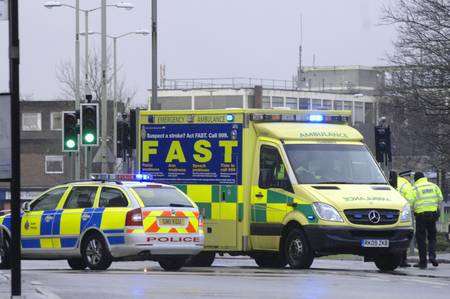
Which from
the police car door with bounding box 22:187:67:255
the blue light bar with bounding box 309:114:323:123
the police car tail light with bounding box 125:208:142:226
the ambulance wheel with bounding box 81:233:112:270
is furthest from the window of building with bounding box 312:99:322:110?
the police car tail light with bounding box 125:208:142:226

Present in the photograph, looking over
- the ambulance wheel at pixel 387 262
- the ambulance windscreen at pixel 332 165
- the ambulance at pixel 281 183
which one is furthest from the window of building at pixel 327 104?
the ambulance wheel at pixel 387 262

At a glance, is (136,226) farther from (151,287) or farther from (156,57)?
(156,57)

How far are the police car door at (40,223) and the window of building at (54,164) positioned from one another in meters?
60.8

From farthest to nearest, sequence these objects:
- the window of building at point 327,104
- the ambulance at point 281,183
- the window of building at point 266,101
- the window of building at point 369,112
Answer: the window of building at point 327,104
the window of building at point 369,112
the window of building at point 266,101
the ambulance at point 281,183

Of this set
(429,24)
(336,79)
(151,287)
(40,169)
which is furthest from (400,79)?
(336,79)

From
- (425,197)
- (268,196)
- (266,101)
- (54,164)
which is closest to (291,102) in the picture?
(266,101)

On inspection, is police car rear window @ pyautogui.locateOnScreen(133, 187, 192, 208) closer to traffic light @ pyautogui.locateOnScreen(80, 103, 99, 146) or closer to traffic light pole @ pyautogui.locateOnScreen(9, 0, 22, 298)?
traffic light pole @ pyautogui.locateOnScreen(9, 0, 22, 298)

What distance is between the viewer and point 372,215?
18719mm

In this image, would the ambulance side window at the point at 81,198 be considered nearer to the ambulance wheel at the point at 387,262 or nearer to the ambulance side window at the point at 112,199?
the ambulance side window at the point at 112,199

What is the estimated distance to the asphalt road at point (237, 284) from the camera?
13.8 metres

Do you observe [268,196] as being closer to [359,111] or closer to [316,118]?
[316,118]

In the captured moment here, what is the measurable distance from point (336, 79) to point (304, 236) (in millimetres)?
118447

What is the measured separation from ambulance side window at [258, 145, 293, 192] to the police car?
1380mm

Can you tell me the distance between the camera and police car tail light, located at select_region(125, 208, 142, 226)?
59.5 feet
